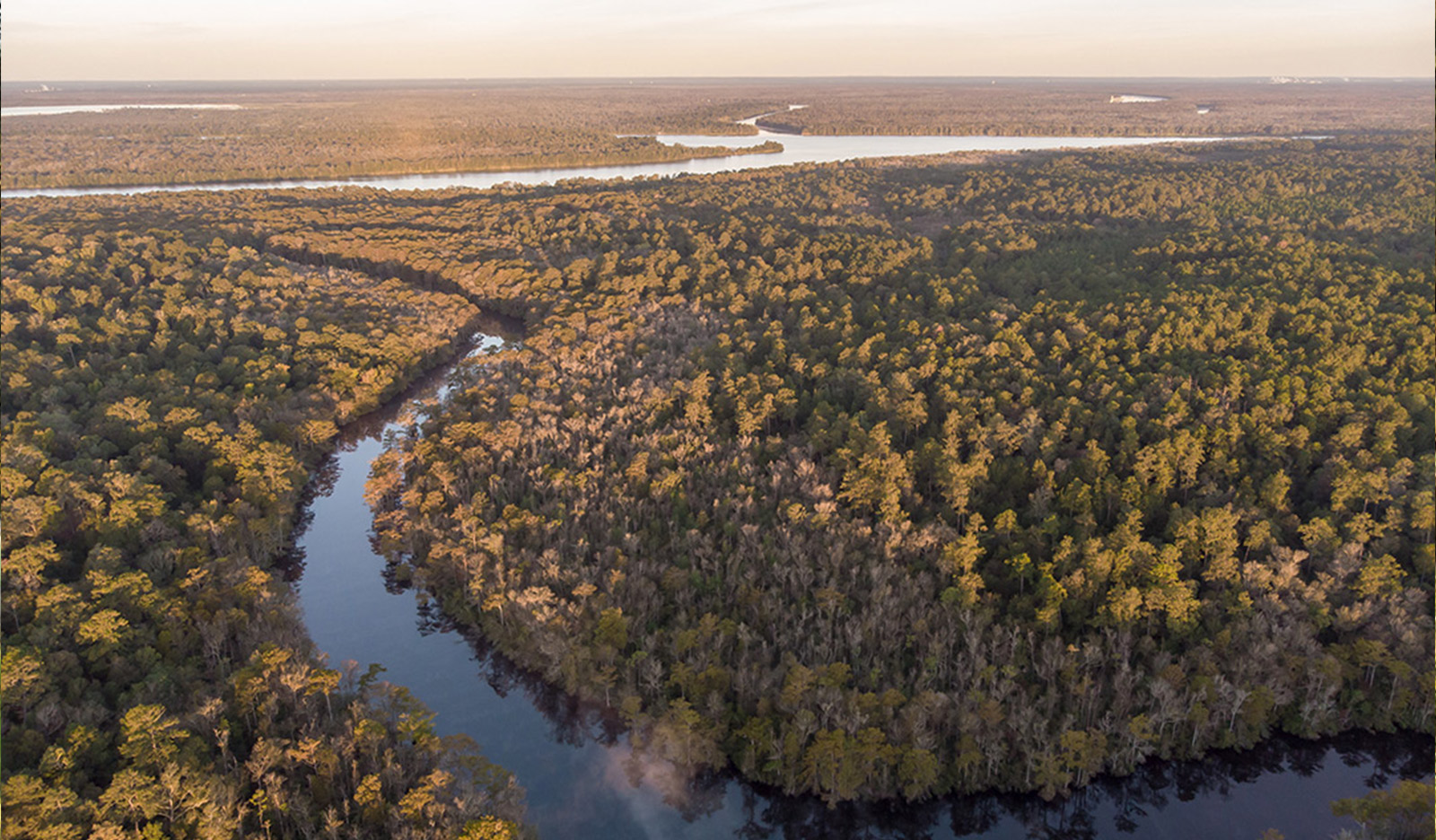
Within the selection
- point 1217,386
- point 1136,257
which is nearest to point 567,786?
point 1217,386

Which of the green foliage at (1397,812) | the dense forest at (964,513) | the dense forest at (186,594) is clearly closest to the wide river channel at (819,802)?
the dense forest at (964,513)

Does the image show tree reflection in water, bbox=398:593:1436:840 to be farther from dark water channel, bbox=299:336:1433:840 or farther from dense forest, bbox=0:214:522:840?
dense forest, bbox=0:214:522:840

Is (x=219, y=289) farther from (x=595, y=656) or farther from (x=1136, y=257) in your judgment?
(x=1136, y=257)

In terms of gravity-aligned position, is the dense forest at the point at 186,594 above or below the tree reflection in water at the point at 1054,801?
above

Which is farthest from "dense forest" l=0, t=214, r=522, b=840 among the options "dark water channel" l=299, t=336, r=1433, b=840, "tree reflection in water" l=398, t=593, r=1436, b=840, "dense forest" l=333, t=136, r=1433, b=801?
"dense forest" l=333, t=136, r=1433, b=801

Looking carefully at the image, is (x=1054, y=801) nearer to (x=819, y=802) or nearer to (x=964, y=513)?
(x=819, y=802)

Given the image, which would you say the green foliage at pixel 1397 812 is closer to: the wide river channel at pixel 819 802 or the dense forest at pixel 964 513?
the wide river channel at pixel 819 802

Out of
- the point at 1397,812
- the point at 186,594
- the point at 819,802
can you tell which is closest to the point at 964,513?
the point at 819,802
